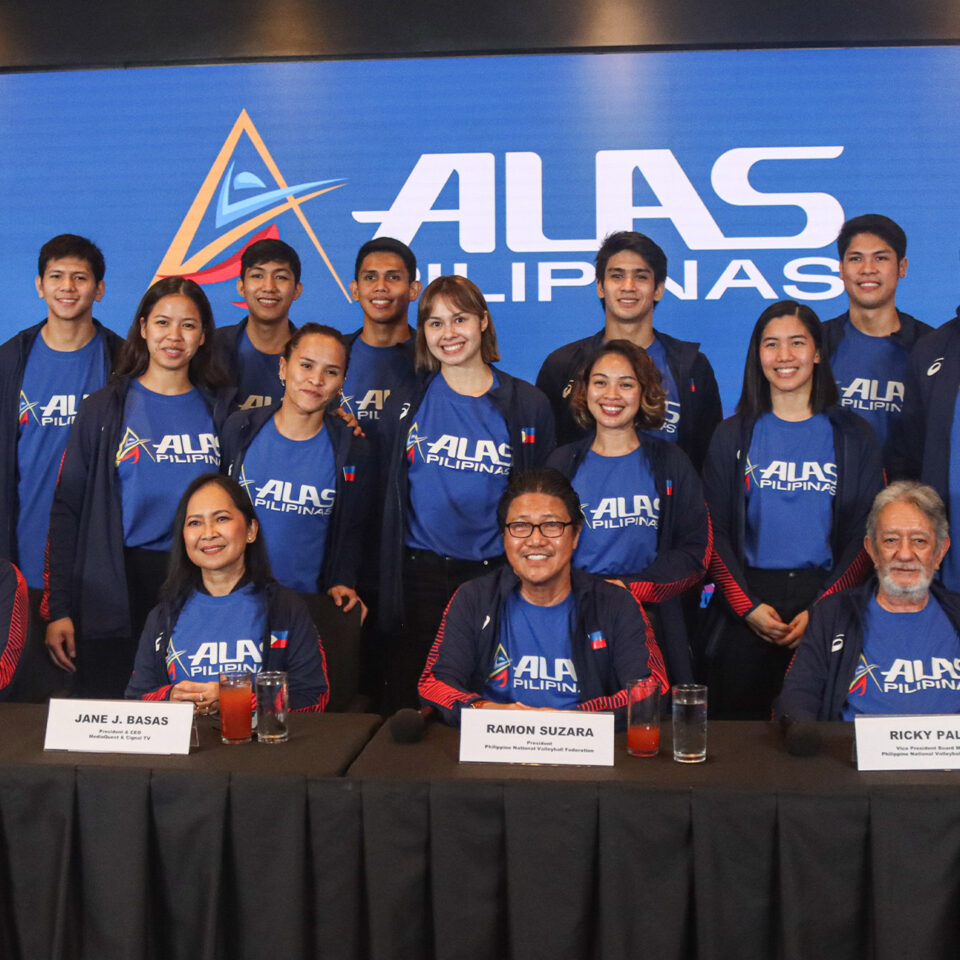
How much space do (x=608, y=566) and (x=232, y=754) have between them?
119 centimetres

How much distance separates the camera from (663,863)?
1685mm

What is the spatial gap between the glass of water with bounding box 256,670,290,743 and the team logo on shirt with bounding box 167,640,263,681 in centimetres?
39

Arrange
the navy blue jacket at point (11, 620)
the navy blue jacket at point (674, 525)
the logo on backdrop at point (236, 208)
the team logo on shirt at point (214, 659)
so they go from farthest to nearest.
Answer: the logo on backdrop at point (236, 208) → the navy blue jacket at point (674, 525) → the navy blue jacket at point (11, 620) → the team logo on shirt at point (214, 659)

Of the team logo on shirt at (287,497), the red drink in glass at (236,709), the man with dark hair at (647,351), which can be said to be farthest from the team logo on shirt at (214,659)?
the man with dark hair at (647,351)

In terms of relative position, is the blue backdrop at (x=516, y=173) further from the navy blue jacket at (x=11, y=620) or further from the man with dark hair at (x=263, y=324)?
the navy blue jacket at (x=11, y=620)

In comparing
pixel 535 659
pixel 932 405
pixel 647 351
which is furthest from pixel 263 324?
pixel 932 405

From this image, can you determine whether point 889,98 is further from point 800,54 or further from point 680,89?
point 680,89

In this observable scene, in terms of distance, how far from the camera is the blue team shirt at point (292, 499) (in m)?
2.92

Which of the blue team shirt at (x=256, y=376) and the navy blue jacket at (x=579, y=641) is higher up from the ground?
the blue team shirt at (x=256, y=376)

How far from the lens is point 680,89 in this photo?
415cm

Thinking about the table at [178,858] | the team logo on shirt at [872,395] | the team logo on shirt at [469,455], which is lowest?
the table at [178,858]

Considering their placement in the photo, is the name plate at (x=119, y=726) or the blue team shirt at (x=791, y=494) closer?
the name plate at (x=119, y=726)

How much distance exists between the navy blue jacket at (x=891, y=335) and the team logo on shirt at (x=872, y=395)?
59 mm

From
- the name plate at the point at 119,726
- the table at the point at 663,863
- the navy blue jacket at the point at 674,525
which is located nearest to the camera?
the table at the point at 663,863
